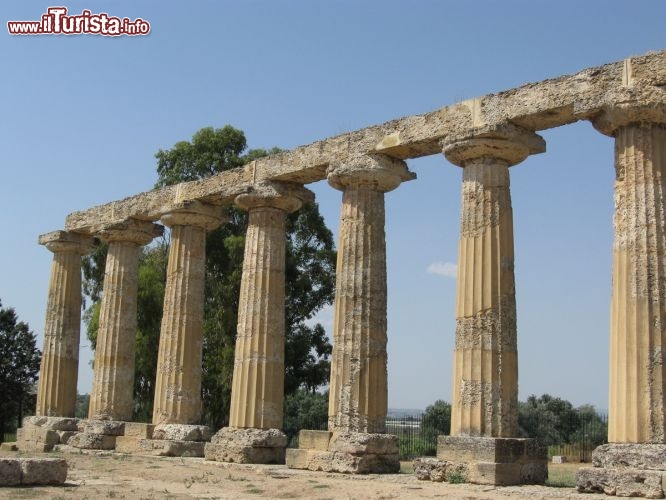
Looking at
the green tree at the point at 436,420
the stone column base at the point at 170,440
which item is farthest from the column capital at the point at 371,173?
the green tree at the point at 436,420

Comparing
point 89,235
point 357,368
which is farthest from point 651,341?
point 89,235

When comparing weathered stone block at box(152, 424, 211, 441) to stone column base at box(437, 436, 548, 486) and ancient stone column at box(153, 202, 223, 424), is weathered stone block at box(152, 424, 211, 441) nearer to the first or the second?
ancient stone column at box(153, 202, 223, 424)

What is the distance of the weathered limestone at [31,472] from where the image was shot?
52.9 feet

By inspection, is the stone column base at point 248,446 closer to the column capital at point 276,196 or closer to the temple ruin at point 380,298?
the temple ruin at point 380,298

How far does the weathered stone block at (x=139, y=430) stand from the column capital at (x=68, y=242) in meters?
7.82

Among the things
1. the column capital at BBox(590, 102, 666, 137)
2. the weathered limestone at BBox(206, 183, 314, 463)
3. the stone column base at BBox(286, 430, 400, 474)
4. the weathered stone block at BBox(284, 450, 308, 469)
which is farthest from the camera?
the weathered limestone at BBox(206, 183, 314, 463)

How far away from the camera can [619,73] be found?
1700 centimetres

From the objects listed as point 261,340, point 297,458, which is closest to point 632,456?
point 297,458

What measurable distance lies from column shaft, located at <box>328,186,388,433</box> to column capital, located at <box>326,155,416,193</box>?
0.19 m

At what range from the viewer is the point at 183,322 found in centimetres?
2656

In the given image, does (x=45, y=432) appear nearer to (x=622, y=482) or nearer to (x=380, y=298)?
(x=380, y=298)

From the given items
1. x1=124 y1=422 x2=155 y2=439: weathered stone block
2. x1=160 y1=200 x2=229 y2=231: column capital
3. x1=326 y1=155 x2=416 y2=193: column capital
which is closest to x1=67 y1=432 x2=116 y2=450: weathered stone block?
x1=124 y1=422 x2=155 y2=439: weathered stone block

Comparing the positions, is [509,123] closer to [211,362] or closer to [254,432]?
[254,432]

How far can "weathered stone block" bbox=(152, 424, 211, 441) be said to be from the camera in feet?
83.0
